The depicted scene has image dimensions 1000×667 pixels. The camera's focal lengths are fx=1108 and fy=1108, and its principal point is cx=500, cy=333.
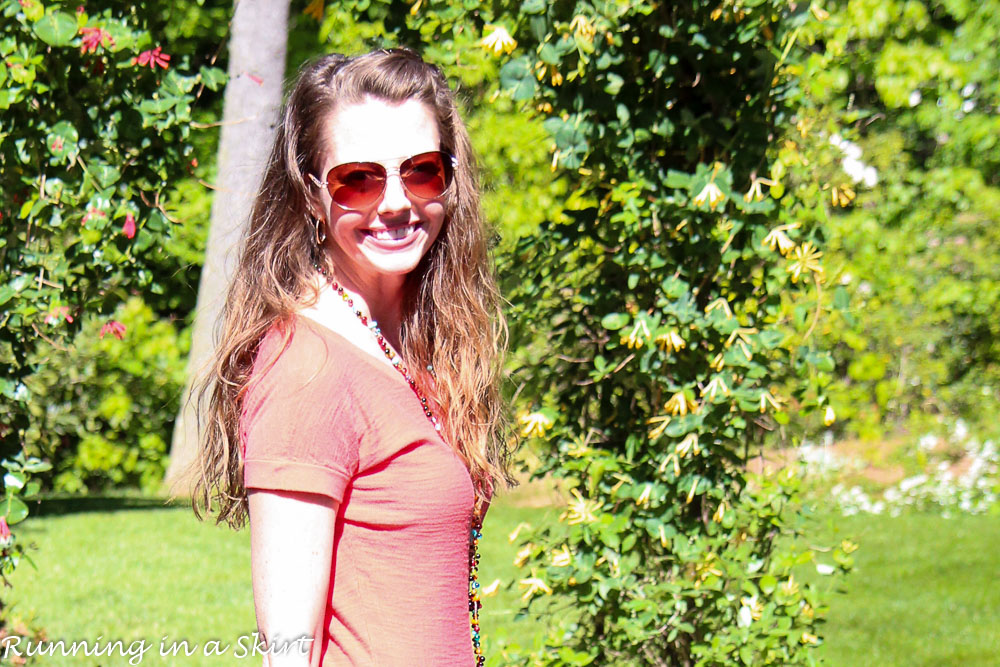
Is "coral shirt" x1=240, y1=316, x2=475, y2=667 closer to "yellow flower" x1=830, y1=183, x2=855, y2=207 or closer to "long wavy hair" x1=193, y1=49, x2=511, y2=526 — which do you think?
"long wavy hair" x1=193, y1=49, x2=511, y2=526

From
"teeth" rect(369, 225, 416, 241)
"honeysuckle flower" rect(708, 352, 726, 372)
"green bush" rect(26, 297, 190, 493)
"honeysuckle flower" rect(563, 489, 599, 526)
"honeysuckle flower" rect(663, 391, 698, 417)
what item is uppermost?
"teeth" rect(369, 225, 416, 241)

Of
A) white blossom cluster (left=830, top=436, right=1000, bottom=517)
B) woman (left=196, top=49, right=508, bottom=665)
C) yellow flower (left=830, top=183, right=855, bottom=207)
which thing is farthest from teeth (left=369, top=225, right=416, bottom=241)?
white blossom cluster (left=830, top=436, right=1000, bottom=517)

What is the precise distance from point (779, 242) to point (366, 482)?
161 centimetres

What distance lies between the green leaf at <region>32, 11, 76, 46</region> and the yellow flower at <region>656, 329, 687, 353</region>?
1.62m

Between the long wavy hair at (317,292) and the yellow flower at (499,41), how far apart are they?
86cm

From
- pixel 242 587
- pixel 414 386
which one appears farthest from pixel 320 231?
pixel 242 587

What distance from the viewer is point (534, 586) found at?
2924mm

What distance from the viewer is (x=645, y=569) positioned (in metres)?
2.98

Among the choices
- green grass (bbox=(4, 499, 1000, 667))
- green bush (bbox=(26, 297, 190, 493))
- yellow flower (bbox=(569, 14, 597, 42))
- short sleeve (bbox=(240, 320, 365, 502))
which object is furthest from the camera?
green bush (bbox=(26, 297, 190, 493))

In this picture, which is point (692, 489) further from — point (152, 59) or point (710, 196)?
point (152, 59)

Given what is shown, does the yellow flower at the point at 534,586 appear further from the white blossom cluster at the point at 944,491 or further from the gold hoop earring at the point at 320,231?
the white blossom cluster at the point at 944,491

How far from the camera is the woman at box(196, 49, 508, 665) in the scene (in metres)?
1.38

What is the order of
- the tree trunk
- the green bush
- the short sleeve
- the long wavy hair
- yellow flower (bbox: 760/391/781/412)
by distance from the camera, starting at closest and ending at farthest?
the short sleeve → the long wavy hair → yellow flower (bbox: 760/391/781/412) → the tree trunk → the green bush

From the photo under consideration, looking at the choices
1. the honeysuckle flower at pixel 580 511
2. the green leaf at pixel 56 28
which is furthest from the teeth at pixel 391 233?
the green leaf at pixel 56 28
